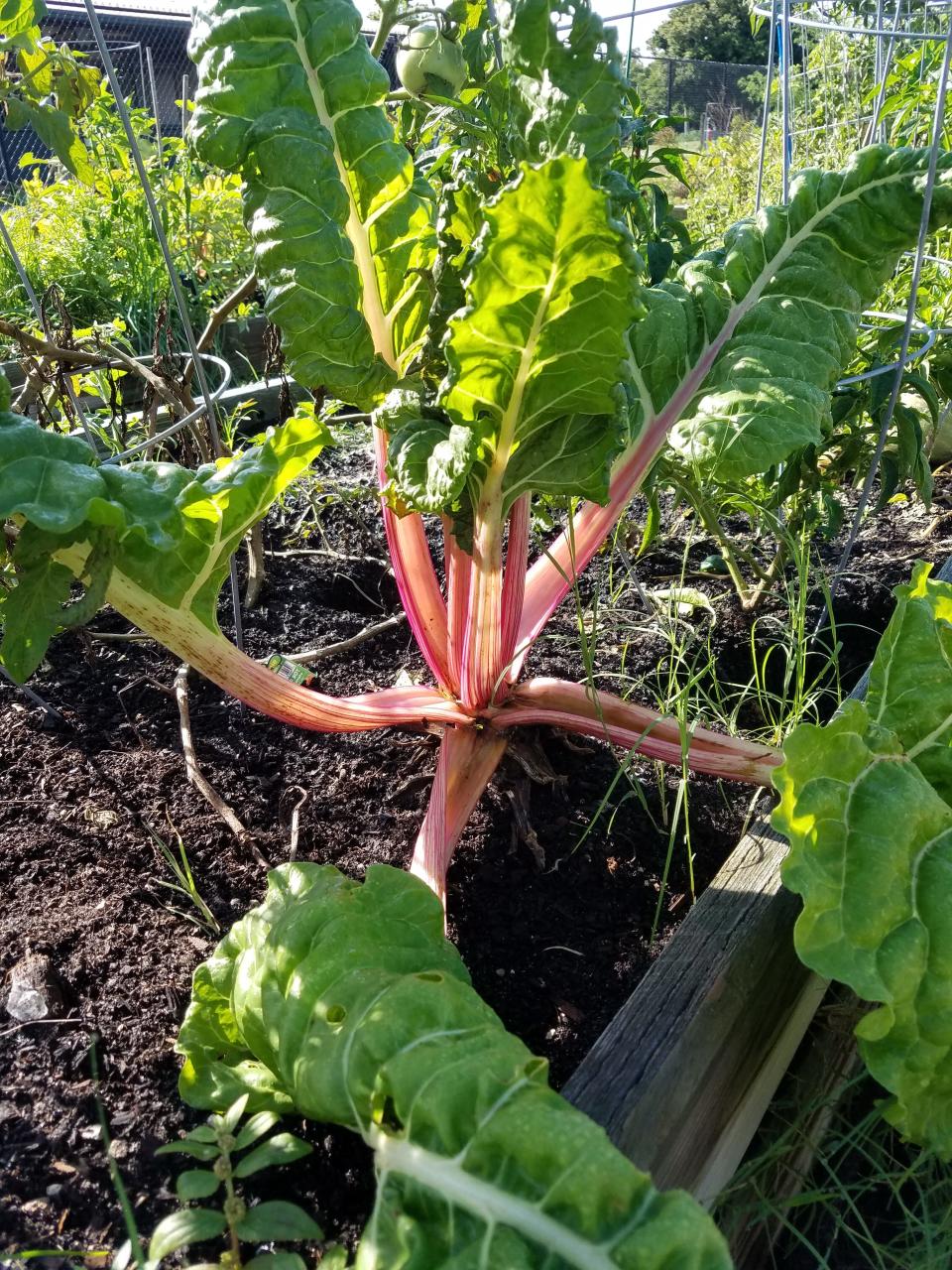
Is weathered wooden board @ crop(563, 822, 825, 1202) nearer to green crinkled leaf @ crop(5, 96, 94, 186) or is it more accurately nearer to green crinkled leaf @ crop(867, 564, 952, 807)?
green crinkled leaf @ crop(867, 564, 952, 807)

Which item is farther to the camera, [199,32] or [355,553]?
[355,553]

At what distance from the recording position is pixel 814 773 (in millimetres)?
1136

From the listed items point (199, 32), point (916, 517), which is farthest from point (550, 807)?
point (916, 517)

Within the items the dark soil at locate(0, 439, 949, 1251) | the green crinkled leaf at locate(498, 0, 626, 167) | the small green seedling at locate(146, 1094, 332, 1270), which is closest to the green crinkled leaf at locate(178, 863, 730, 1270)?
the small green seedling at locate(146, 1094, 332, 1270)

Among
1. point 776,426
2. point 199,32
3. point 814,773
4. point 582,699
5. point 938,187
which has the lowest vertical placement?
point 582,699

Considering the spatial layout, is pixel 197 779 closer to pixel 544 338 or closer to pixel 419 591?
pixel 419 591

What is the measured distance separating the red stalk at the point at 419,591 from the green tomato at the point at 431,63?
0.68 meters

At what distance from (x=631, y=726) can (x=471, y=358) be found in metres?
0.66

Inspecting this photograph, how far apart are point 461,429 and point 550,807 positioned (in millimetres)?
703

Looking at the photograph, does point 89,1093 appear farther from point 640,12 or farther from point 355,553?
point 640,12

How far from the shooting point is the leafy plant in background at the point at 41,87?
181 cm

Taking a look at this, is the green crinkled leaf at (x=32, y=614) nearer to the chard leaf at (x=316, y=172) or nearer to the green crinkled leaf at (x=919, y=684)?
the chard leaf at (x=316, y=172)

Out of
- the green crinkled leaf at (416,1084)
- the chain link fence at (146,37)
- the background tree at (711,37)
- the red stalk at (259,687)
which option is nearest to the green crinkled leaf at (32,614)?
the red stalk at (259,687)

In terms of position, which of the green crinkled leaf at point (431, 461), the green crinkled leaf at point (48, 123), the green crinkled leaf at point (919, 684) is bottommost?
the green crinkled leaf at point (919, 684)
